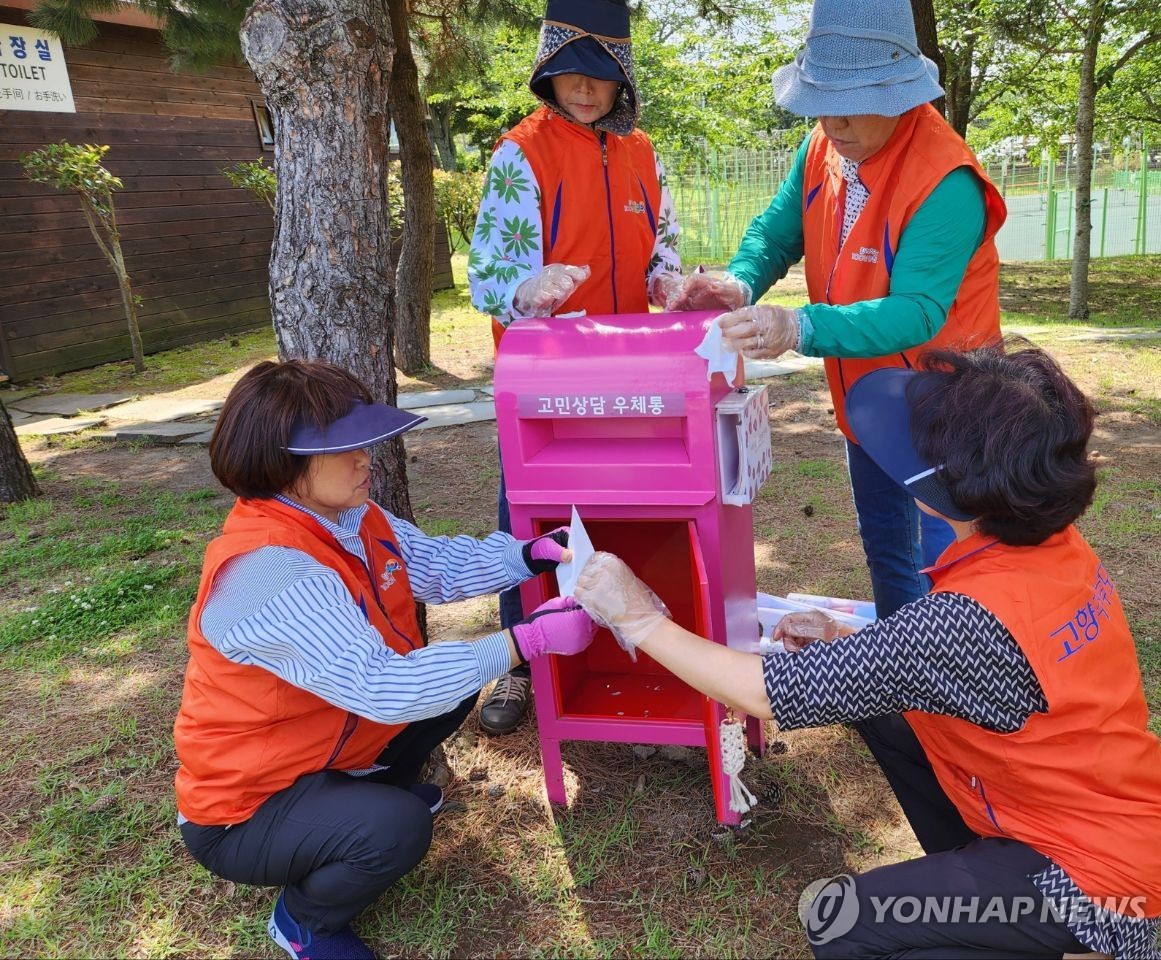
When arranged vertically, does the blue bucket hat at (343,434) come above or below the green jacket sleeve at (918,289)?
below

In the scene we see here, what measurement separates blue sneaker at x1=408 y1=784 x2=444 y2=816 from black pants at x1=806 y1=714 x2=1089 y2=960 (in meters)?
1.02

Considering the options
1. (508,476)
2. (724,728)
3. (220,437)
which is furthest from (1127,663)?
(220,437)

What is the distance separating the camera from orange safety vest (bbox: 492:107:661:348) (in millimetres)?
2402

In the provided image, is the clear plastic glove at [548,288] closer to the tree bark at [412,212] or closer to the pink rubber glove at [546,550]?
the pink rubber glove at [546,550]

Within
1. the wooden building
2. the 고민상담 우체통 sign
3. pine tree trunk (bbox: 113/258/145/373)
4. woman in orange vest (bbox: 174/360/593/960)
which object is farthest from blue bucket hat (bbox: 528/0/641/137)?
the 고민상담 우체통 sign

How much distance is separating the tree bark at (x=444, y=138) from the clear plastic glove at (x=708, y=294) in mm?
18396

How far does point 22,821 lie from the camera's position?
95.3 inches

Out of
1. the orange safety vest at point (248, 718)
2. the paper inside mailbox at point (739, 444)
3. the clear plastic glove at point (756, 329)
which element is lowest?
the orange safety vest at point (248, 718)

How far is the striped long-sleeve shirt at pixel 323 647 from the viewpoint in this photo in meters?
1.69

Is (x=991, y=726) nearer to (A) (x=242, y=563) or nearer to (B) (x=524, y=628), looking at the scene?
(B) (x=524, y=628)

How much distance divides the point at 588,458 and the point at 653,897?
1012mm

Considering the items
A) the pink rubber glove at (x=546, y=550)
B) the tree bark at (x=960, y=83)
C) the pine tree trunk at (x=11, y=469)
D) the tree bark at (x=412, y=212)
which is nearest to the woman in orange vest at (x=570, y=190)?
the pink rubber glove at (x=546, y=550)

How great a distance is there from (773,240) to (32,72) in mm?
8573

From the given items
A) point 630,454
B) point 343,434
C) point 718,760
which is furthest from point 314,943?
point 630,454
